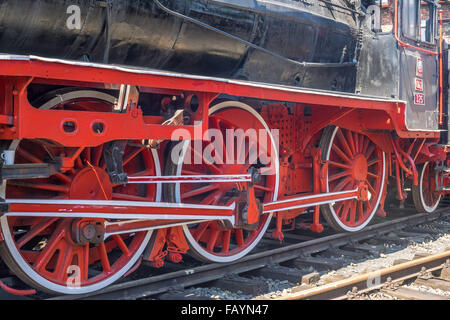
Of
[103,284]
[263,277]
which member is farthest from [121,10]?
[263,277]

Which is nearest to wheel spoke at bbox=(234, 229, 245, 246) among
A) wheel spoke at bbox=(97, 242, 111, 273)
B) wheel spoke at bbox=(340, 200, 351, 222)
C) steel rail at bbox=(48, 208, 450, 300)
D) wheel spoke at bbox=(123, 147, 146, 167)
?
steel rail at bbox=(48, 208, 450, 300)

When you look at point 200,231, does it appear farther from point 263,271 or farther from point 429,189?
point 429,189

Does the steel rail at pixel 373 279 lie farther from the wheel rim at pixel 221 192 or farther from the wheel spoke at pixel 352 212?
the wheel spoke at pixel 352 212

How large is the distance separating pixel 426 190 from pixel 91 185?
18.8 feet

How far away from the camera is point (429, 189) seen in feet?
26.6

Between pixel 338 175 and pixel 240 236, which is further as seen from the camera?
pixel 338 175

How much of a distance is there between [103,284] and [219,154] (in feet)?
5.34

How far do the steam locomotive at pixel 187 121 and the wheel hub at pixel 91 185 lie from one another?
0.03 ft

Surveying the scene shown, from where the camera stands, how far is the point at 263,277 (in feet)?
16.2

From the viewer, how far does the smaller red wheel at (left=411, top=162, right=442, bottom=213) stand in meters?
7.79

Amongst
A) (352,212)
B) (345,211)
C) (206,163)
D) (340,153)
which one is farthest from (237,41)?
(352,212)

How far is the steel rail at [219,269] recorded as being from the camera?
4027 mm

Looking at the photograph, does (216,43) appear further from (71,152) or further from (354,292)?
(354,292)

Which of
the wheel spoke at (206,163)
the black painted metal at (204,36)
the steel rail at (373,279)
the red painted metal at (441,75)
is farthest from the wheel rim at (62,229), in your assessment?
the red painted metal at (441,75)
